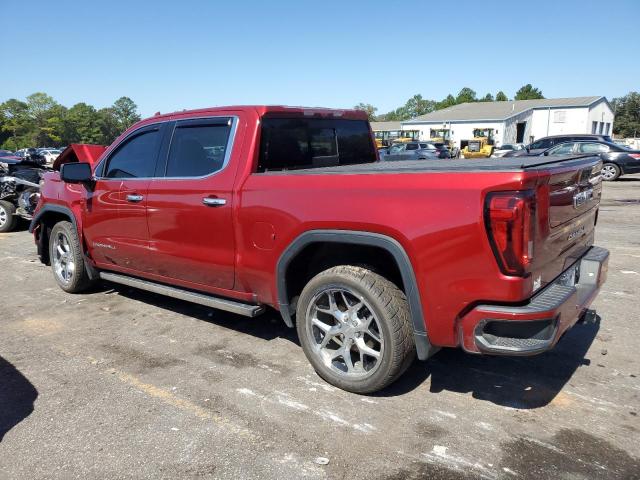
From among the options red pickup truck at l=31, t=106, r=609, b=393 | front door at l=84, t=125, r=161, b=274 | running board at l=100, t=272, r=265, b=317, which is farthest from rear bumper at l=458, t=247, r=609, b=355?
front door at l=84, t=125, r=161, b=274

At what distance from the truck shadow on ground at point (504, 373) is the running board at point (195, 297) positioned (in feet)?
1.97

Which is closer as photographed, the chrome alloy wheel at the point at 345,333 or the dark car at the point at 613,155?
the chrome alloy wheel at the point at 345,333

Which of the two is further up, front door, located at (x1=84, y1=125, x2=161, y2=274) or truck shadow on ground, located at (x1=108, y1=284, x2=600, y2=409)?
front door, located at (x1=84, y1=125, x2=161, y2=274)

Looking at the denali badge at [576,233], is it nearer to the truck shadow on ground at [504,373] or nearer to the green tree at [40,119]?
the truck shadow on ground at [504,373]

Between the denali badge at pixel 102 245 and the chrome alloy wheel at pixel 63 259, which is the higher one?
the denali badge at pixel 102 245

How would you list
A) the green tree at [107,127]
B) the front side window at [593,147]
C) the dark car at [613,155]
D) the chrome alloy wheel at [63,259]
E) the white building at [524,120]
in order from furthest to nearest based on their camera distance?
the green tree at [107,127] < the white building at [524,120] < the front side window at [593,147] < the dark car at [613,155] < the chrome alloy wheel at [63,259]

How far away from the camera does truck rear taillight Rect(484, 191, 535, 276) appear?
253cm

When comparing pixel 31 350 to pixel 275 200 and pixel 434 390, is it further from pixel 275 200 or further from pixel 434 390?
pixel 434 390

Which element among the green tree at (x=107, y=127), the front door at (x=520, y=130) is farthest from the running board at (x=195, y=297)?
the green tree at (x=107, y=127)

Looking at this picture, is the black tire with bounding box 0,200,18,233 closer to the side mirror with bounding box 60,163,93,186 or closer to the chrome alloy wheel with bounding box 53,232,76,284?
the chrome alloy wheel with bounding box 53,232,76,284

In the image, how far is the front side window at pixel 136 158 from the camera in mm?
4539

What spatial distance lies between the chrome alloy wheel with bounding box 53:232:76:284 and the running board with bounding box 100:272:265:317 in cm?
69

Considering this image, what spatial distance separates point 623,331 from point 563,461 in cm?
217

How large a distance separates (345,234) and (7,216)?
9718mm
